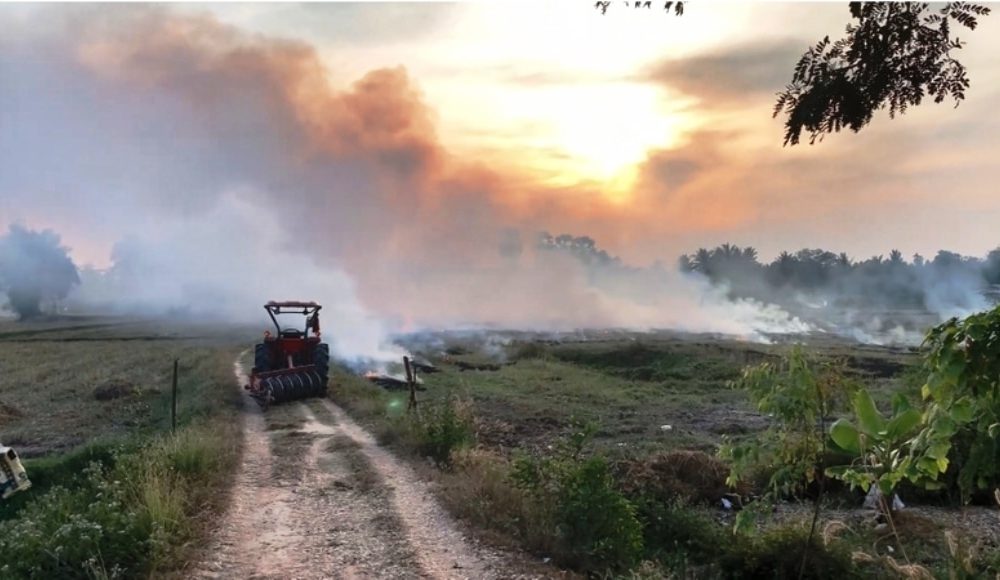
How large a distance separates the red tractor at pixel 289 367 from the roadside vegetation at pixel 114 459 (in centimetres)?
112

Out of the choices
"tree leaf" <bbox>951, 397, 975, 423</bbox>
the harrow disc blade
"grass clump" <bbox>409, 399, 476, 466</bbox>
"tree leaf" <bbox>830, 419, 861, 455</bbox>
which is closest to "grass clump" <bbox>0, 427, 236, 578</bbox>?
A: "grass clump" <bbox>409, 399, 476, 466</bbox>

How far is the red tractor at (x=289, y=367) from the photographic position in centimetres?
2170

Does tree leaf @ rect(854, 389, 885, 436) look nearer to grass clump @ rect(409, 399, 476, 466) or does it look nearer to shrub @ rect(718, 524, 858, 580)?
shrub @ rect(718, 524, 858, 580)

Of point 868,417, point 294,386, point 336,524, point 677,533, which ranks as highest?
point 868,417

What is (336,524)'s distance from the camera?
394 inches

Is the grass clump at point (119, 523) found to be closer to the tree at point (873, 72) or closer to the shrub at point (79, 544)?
the shrub at point (79, 544)

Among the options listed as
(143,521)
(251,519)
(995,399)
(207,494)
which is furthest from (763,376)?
(207,494)

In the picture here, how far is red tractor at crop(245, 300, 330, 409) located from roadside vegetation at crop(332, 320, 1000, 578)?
3.78ft

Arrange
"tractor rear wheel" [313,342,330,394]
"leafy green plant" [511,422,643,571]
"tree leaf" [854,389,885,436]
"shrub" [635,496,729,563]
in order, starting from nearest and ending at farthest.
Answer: "tree leaf" [854,389,885,436], "leafy green plant" [511,422,643,571], "shrub" [635,496,729,563], "tractor rear wheel" [313,342,330,394]

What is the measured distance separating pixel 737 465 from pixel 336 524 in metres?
6.96

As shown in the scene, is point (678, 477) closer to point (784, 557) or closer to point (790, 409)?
point (784, 557)

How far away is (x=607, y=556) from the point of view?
8.53m

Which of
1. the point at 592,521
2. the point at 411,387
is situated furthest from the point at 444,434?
the point at 592,521

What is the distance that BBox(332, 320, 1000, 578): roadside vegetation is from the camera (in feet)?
12.2
